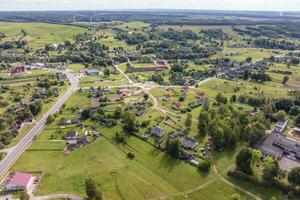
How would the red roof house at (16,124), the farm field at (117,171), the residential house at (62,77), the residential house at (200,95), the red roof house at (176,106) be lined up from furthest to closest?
the residential house at (62,77)
the residential house at (200,95)
the red roof house at (176,106)
the red roof house at (16,124)
the farm field at (117,171)

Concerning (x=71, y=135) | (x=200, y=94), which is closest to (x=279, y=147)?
(x=200, y=94)

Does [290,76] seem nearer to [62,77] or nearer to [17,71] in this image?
[62,77]

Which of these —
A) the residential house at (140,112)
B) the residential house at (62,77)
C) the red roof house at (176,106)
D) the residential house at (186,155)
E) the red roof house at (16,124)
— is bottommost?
the red roof house at (16,124)

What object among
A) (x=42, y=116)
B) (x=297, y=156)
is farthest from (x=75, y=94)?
(x=297, y=156)

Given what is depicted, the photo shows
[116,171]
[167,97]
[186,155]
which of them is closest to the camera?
[116,171]

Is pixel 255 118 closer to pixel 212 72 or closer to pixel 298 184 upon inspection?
pixel 298 184

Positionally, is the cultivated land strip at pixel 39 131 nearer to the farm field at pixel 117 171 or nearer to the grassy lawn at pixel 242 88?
the farm field at pixel 117 171

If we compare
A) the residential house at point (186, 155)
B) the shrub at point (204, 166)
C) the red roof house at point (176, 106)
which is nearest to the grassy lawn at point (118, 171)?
the shrub at point (204, 166)

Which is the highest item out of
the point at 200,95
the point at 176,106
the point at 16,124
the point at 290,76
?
the point at 290,76

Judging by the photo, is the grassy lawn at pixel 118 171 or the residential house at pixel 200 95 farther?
the residential house at pixel 200 95
